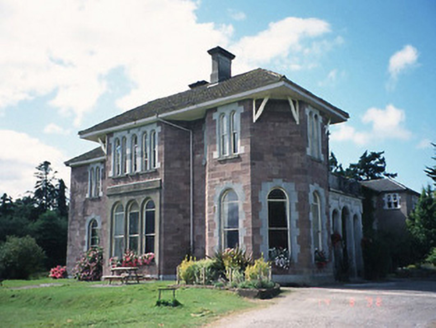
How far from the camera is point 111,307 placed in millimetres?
12945

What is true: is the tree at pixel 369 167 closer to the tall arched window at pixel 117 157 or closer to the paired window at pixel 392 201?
the paired window at pixel 392 201

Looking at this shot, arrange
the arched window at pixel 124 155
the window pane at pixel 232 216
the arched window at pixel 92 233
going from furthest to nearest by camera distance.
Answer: the arched window at pixel 92 233 → the arched window at pixel 124 155 → the window pane at pixel 232 216

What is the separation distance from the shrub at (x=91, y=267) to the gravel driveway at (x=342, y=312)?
1225 cm

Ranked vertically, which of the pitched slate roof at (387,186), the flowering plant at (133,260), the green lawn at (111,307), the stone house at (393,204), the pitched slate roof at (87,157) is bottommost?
the green lawn at (111,307)

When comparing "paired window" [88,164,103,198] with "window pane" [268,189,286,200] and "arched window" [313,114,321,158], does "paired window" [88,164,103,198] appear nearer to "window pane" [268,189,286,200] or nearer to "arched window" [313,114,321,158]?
"window pane" [268,189,286,200]

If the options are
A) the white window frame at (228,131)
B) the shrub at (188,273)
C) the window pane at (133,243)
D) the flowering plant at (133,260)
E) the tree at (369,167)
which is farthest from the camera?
the tree at (369,167)

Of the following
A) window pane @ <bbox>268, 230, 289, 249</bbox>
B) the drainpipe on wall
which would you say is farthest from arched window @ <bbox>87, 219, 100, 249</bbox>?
window pane @ <bbox>268, 230, 289, 249</bbox>

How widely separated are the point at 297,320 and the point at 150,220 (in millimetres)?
12086

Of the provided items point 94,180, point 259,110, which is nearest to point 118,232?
point 94,180

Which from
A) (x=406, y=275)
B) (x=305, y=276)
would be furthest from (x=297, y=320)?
(x=406, y=275)

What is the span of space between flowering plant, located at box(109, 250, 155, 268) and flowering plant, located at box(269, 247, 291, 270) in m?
5.55

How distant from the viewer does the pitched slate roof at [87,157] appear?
27.4m

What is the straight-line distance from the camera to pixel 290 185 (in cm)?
1767

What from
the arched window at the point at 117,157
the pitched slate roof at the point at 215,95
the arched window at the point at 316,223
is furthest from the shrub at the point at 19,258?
the arched window at the point at 316,223
